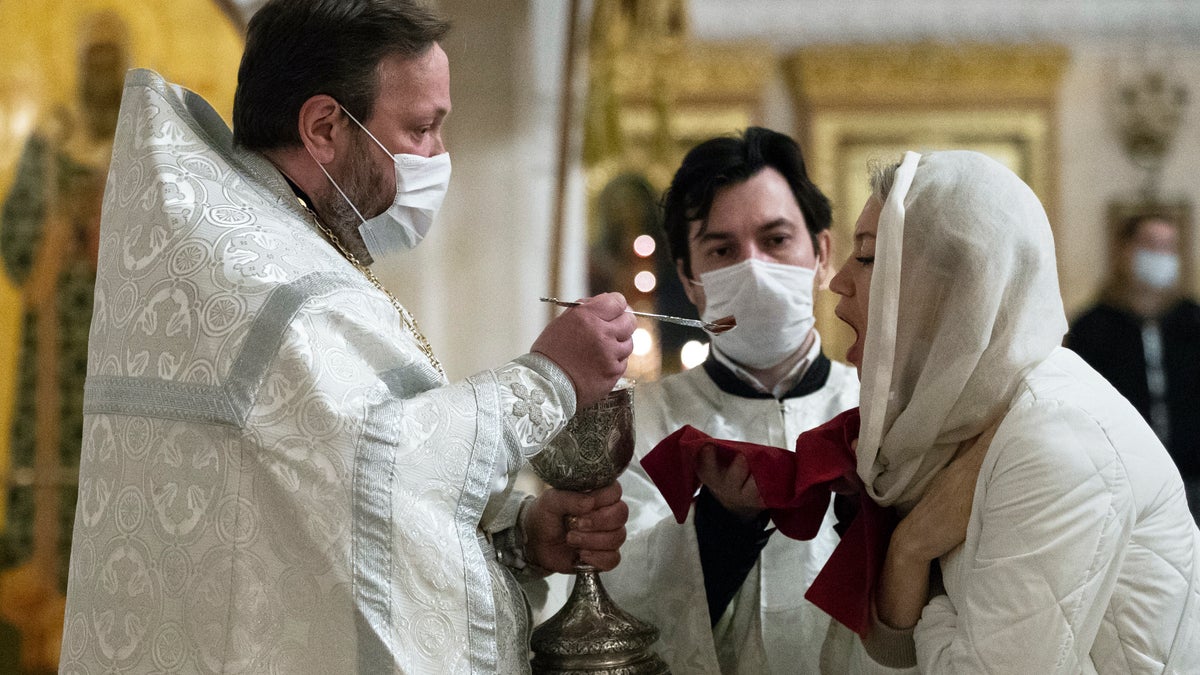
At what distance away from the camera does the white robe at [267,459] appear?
1.77 m

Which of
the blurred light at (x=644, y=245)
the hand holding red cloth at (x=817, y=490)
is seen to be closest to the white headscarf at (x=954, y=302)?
the hand holding red cloth at (x=817, y=490)

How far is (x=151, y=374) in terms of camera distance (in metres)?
1.88

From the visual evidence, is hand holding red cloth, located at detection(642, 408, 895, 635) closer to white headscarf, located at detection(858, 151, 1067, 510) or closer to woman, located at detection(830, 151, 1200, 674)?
woman, located at detection(830, 151, 1200, 674)

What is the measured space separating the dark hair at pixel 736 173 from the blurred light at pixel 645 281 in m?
3.60

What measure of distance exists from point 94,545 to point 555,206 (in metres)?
4.88

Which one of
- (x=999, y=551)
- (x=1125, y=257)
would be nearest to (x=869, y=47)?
(x=1125, y=257)

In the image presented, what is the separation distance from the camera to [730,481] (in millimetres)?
2232

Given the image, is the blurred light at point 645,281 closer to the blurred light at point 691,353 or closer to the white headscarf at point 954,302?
the blurred light at point 691,353

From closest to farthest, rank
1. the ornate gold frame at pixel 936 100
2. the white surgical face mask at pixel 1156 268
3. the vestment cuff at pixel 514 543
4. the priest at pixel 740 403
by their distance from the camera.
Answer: the vestment cuff at pixel 514 543
the priest at pixel 740 403
the white surgical face mask at pixel 1156 268
the ornate gold frame at pixel 936 100

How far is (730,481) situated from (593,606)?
321 mm

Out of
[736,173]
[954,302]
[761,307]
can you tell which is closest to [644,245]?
[736,173]

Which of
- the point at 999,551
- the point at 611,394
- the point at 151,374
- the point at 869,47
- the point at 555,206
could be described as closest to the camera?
the point at 999,551

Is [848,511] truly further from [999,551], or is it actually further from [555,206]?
[555,206]

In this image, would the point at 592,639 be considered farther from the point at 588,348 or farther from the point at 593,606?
the point at 588,348
